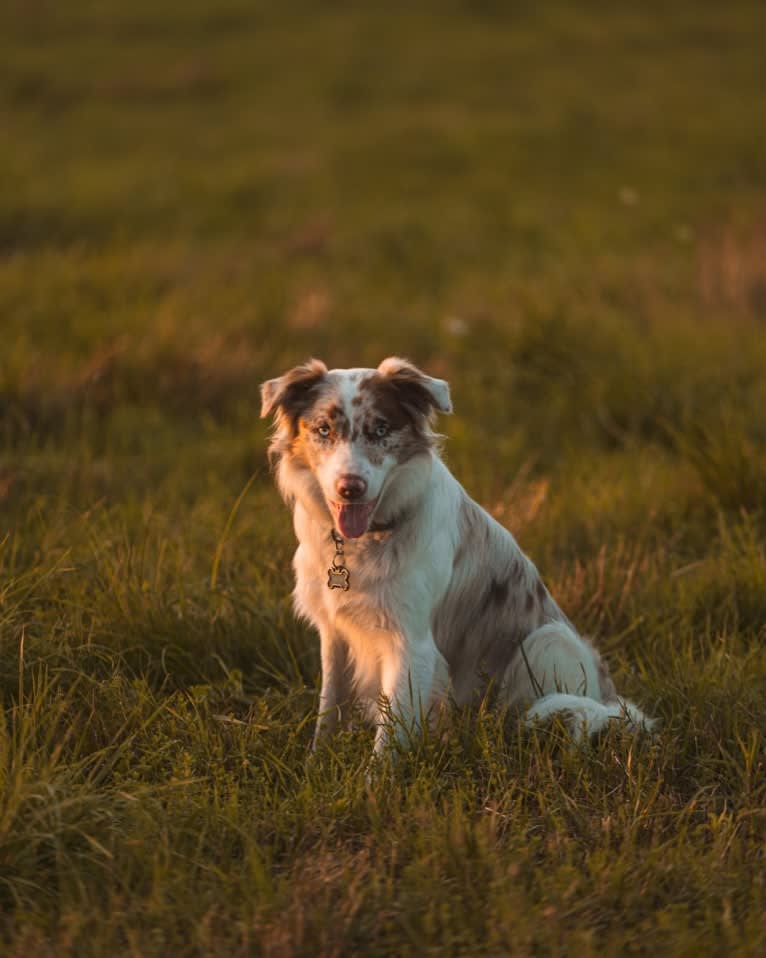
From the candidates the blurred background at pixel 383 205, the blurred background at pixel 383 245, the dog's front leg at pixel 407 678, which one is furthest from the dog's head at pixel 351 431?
the blurred background at pixel 383 205

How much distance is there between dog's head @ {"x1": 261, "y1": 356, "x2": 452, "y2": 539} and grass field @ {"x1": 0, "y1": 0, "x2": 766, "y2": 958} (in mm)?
675

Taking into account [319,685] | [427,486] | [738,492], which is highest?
[427,486]

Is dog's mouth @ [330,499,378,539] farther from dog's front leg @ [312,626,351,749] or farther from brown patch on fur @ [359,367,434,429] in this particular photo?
dog's front leg @ [312,626,351,749]

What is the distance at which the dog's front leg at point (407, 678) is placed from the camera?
396 centimetres

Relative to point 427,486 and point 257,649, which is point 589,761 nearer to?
point 427,486

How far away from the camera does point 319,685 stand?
4.45 metres

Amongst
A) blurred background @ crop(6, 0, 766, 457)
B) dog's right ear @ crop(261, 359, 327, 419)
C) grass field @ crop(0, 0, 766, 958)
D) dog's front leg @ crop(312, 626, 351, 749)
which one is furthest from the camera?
blurred background @ crop(6, 0, 766, 457)

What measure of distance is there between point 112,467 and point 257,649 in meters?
2.13

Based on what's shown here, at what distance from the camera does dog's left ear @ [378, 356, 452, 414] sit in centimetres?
404

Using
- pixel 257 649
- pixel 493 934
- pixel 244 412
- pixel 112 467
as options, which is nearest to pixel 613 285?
pixel 244 412

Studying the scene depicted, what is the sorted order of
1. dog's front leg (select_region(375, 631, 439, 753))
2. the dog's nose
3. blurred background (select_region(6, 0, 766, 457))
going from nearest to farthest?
the dog's nose < dog's front leg (select_region(375, 631, 439, 753)) < blurred background (select_region(6, 0, 766, 457))

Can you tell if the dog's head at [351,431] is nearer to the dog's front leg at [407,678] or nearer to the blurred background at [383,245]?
the dog's front leg at [407,678]

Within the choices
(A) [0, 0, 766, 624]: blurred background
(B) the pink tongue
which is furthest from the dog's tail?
(A) [0, 0, 766, 624]: blurred background

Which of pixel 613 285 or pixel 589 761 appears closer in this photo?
pixel 589 761
